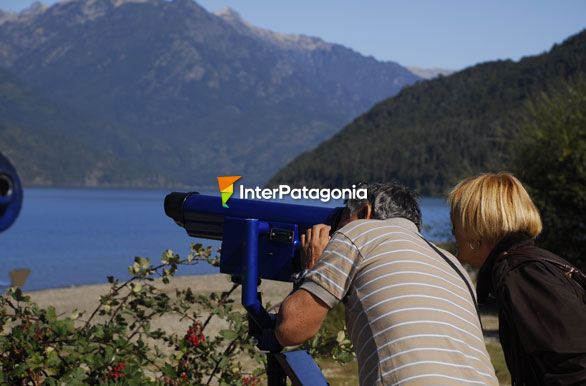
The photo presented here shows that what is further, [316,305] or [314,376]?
[314,376]

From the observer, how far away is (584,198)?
11.6 m

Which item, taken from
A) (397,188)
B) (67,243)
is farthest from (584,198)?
(67,243)

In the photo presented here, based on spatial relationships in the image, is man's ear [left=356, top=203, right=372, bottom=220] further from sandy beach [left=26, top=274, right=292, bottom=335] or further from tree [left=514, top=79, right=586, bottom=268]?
sandy beach [left=26, top=274, right=292, bottom=335]

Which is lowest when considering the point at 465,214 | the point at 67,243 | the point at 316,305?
the point at 67,243

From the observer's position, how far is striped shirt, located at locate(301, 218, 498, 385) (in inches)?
91.0

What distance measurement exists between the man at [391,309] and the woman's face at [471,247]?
0.16m

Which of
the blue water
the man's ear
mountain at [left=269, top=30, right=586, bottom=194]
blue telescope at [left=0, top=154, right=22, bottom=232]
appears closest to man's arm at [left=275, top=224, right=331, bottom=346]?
the man's ear

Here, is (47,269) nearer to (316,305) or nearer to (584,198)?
(584,198)

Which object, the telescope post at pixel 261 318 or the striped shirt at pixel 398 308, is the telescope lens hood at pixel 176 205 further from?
the striped shirt at pixel 398 308

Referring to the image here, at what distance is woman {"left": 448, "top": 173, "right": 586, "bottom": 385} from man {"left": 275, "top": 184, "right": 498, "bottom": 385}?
0.13 meters

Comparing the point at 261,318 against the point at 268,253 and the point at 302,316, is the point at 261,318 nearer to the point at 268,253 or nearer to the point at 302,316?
the point at 268,253

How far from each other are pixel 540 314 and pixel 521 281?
0.33 ft

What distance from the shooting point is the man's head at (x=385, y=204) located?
2.59 metres

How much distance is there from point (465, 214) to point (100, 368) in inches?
79.7
